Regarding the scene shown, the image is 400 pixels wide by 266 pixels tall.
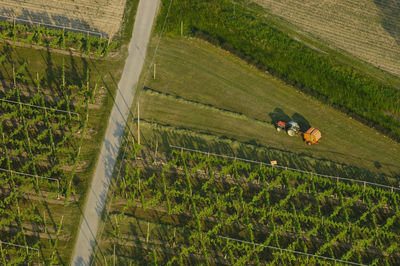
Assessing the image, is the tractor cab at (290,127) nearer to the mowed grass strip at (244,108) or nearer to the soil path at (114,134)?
the mowed grass strip at (244,108)

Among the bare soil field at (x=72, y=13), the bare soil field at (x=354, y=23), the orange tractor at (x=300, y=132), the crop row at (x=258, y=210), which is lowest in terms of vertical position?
the crop row at (x=258, y=210)

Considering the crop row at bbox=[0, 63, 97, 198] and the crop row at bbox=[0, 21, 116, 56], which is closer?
the crop row at bbox=[0, 63, 97, 198]

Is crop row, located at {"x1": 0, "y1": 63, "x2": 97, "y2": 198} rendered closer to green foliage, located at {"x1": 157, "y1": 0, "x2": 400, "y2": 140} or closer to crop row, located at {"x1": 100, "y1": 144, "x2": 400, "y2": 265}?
crop row, located at {"x1": 100, "y1": 144, "x2": 400, "y2": 265}

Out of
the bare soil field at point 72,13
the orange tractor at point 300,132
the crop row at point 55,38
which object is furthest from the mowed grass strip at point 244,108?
the bare soil field at point 72,13

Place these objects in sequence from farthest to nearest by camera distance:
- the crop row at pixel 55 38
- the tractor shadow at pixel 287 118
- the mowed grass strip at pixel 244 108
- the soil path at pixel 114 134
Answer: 1. the crop row at pixel 55 38
2. the tractor shadow at pixel 287 118
3. the mowed grass strip at pixel 244 108
4. the soil path at pixel 114 134

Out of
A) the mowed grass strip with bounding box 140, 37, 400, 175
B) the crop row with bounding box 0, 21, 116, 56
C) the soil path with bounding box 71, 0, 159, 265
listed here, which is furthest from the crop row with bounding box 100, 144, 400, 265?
the crop row with bounding box 0, 21, 116, 56

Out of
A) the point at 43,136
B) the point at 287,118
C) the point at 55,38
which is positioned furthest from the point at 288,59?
the point at 43,136
